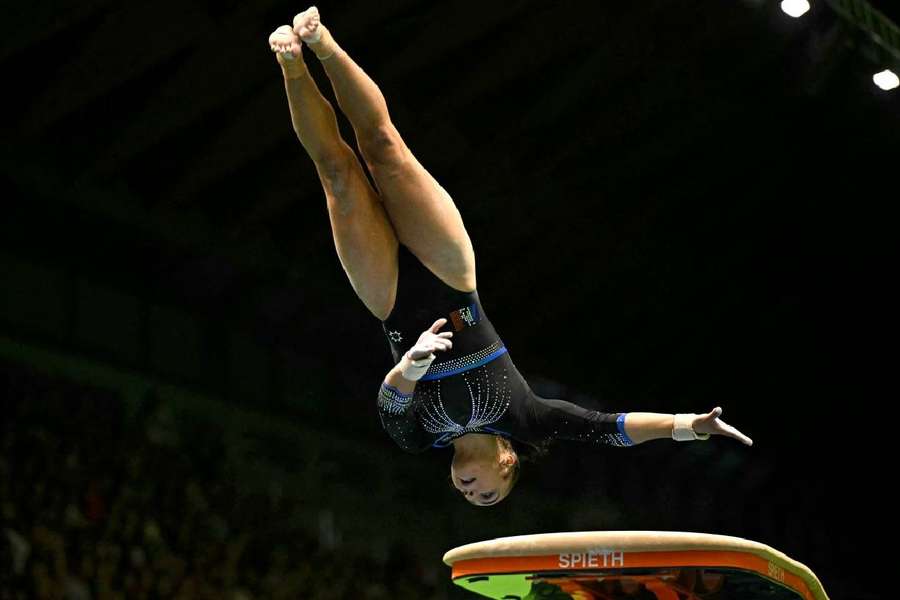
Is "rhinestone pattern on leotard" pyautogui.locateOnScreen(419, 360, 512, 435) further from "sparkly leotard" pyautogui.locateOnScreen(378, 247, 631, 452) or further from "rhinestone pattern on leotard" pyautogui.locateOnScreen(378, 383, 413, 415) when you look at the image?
"rhinestone pattern on leotard" pyautogui.locateOnScreen(378, 383, 413, 415)

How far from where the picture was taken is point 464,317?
4863mm

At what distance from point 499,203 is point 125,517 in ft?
13.6

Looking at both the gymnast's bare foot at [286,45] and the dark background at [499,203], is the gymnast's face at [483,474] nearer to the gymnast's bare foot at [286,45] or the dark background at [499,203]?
the gymnast's bare foot at [286,45]

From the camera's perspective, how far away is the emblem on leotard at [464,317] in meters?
4.84

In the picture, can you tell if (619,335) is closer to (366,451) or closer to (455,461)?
(366,451)

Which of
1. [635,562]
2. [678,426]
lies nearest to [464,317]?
[678,426]

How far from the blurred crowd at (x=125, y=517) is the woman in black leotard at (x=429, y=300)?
13.0 ft

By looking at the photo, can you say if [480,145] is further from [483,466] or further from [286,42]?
[286,42]

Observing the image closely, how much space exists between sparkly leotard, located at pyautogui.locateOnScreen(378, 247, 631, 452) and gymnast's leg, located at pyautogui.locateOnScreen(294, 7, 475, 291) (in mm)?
78

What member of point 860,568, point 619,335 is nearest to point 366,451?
point 619,335

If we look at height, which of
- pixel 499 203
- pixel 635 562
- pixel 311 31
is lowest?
pixel 635 562

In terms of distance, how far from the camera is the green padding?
5242 mm

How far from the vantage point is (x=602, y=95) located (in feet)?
34.0

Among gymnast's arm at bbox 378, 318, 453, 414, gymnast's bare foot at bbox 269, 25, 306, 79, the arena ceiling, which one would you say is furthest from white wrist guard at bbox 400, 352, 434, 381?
the arena ceiling
